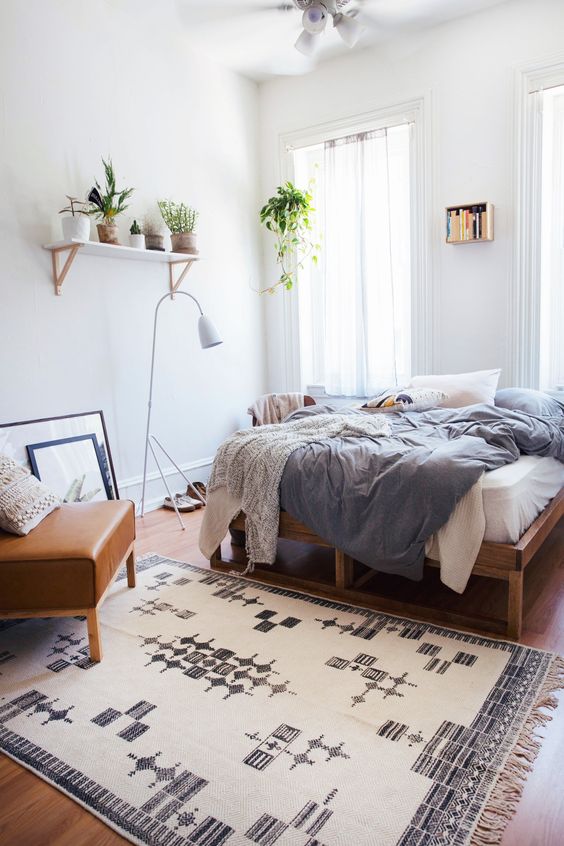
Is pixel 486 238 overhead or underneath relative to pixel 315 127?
underneath

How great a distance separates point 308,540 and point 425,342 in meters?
2.32

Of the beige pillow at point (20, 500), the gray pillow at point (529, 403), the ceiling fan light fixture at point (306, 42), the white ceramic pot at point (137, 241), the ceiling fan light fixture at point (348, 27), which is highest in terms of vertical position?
the ceiling fan light fixture at point (348, 27)

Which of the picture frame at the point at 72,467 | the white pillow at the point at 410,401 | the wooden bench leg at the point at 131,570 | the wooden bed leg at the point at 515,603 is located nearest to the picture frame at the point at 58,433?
the picture frame at the point at 72,467

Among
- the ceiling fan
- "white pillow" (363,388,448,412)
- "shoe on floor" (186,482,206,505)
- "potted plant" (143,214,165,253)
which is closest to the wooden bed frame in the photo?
"white pillow" (363,388,448,412)

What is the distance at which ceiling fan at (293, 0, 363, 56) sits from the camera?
365 cm

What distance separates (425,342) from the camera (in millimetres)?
4602

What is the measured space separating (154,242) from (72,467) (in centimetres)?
151

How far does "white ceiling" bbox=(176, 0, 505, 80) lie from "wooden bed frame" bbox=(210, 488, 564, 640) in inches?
124

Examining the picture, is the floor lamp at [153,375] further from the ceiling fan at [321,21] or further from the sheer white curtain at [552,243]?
the sheer white curtain at [552,243]

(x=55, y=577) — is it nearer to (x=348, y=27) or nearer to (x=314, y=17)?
(x=314, y=17)

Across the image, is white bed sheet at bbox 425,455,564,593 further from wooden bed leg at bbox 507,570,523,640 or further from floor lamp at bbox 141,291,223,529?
floor lamp at bbox 141,291,223,529

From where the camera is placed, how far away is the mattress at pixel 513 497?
230cm

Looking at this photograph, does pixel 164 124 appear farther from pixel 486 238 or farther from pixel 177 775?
pixel 177 775

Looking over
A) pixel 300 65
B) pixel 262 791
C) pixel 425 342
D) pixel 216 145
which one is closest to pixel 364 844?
pixel 262 791
